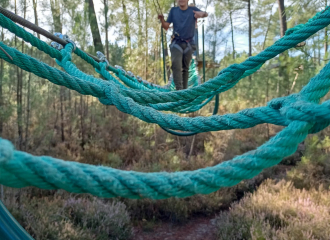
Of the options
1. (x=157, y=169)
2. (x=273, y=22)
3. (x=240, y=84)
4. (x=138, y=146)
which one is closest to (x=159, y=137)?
(x=138, y=146)

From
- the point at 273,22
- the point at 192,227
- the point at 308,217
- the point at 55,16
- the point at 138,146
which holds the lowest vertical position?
the point at 192,227

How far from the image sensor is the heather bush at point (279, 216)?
2738 millimetres

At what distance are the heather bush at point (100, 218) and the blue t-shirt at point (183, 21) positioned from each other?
222 cm

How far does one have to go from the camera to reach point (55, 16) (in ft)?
14.1

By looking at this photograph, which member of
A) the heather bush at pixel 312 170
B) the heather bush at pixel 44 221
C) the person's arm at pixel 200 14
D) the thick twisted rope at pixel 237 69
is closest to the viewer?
the thick twisted rope at pixel 237 69

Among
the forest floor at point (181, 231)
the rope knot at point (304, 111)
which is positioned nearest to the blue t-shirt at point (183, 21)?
the forest floor at point (181, 231)

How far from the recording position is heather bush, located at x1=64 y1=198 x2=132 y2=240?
2.93m

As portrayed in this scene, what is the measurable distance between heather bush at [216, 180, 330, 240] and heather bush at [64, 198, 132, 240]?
1112 mm

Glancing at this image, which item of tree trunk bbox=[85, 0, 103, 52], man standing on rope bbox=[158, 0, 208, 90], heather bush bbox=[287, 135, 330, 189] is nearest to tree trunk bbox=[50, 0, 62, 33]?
tree trunk bbox=[85, 0, 103, 52]

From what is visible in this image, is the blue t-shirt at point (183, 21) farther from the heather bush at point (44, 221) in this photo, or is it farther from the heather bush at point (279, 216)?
the heather bush at point (44, 221)

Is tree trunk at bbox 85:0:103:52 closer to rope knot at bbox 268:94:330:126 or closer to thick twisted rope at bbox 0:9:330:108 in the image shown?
thick twisted rope at bbox 0:9:330:108

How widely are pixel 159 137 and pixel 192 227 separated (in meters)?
2.37

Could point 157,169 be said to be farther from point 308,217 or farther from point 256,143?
point 256,143

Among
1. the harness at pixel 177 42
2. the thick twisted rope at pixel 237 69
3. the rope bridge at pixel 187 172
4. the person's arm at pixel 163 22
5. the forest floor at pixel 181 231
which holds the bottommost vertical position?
the forest floor at pixel 181 231
